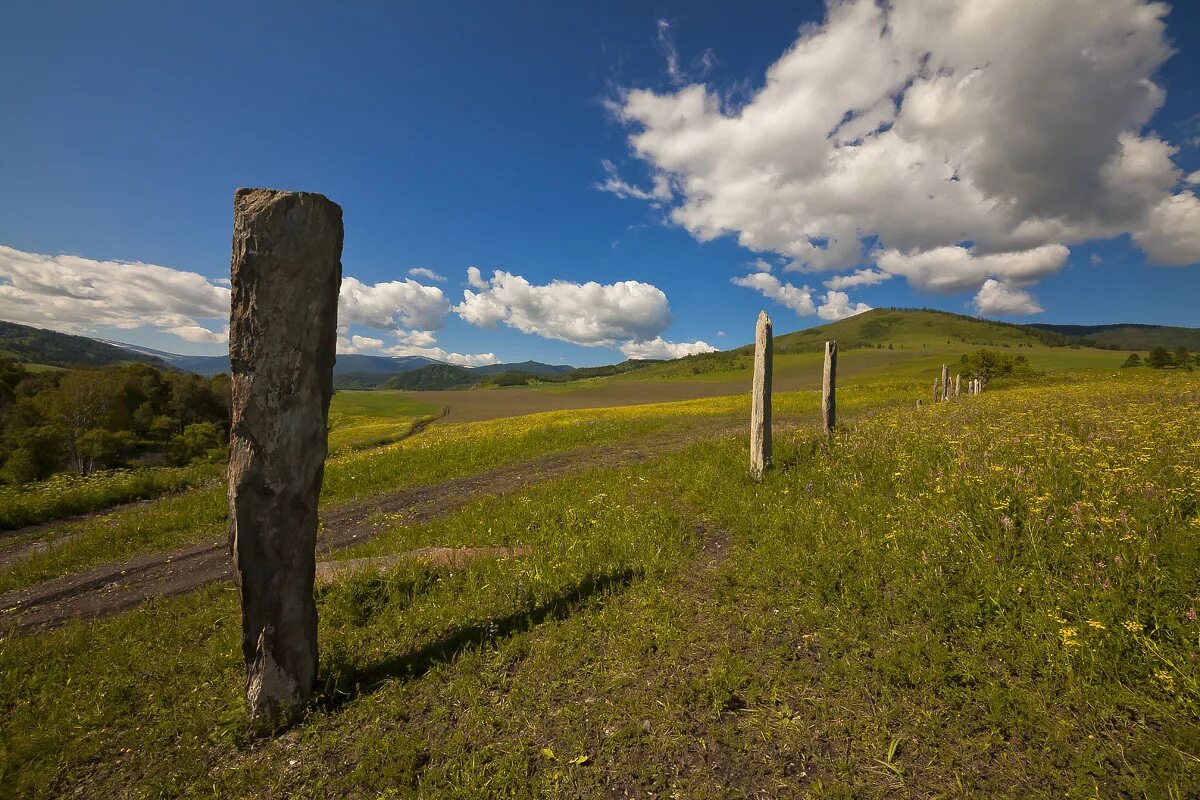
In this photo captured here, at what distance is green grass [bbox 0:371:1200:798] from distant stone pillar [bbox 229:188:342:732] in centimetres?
57

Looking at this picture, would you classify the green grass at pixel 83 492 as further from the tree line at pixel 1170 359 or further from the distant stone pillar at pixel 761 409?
the tree line at pixel 1170 359

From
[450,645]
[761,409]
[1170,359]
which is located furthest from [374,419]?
[1170,359]

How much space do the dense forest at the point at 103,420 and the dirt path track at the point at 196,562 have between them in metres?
Result: 33.0

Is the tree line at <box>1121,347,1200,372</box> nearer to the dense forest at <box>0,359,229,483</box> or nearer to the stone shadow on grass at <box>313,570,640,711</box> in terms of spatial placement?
the stone shadow on grass at <box>313,570,640,711</box>

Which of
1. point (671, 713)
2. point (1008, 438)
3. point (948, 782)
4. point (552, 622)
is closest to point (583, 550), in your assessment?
point (552, 622)

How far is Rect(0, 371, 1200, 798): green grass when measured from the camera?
3221 mm

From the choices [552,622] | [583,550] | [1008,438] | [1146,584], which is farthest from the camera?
[1008,438]

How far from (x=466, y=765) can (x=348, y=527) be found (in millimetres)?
8394

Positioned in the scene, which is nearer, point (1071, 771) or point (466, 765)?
point (1071, 771)

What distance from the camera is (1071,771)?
2.89 meters

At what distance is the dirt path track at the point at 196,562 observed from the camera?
6.87 metres

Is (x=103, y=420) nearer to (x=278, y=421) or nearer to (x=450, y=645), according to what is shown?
(x=278, y=421)

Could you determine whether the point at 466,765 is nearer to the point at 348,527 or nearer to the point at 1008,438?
the point at 348,527

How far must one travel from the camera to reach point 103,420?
42.4 m
